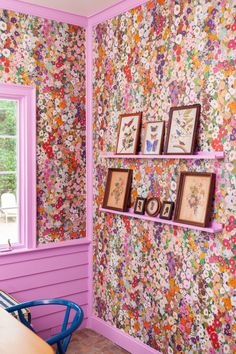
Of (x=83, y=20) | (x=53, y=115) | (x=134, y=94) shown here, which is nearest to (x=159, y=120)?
(x=134, y=94)

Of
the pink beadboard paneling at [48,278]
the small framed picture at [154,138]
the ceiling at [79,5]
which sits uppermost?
the ceiling at [79,5]

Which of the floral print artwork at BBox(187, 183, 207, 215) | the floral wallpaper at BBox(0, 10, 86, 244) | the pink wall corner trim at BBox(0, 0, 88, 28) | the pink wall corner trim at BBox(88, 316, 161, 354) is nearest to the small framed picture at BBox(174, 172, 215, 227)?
the floral print artwork at BBox(187, 183, 207, 215)

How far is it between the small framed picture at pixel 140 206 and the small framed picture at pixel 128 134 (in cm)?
36

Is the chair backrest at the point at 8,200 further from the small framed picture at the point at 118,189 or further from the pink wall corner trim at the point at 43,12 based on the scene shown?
the pink wall corner trim at the point at 43,12

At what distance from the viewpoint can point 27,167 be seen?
136 inches

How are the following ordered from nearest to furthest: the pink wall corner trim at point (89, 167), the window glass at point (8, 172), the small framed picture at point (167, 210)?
the small framed picture at point (167, 210) → the window glass at point (8, 172) → the pink wall corner trim at point (89, 167)

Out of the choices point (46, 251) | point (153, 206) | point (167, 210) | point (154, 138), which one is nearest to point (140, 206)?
point (153, 206)

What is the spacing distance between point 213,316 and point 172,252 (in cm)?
50

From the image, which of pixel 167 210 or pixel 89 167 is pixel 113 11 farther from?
pixel 167 210

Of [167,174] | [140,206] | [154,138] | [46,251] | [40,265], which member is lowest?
[40,265]

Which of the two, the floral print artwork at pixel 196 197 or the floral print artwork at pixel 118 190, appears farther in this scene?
the floral print artwork at pixel 118 190

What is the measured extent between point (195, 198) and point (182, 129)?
1.54 ft

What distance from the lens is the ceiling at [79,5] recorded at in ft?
11.0

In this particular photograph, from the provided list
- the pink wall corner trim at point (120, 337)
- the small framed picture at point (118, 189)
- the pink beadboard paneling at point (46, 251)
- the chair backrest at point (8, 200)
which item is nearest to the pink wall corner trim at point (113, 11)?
the small framed picture at point (118, 189)
